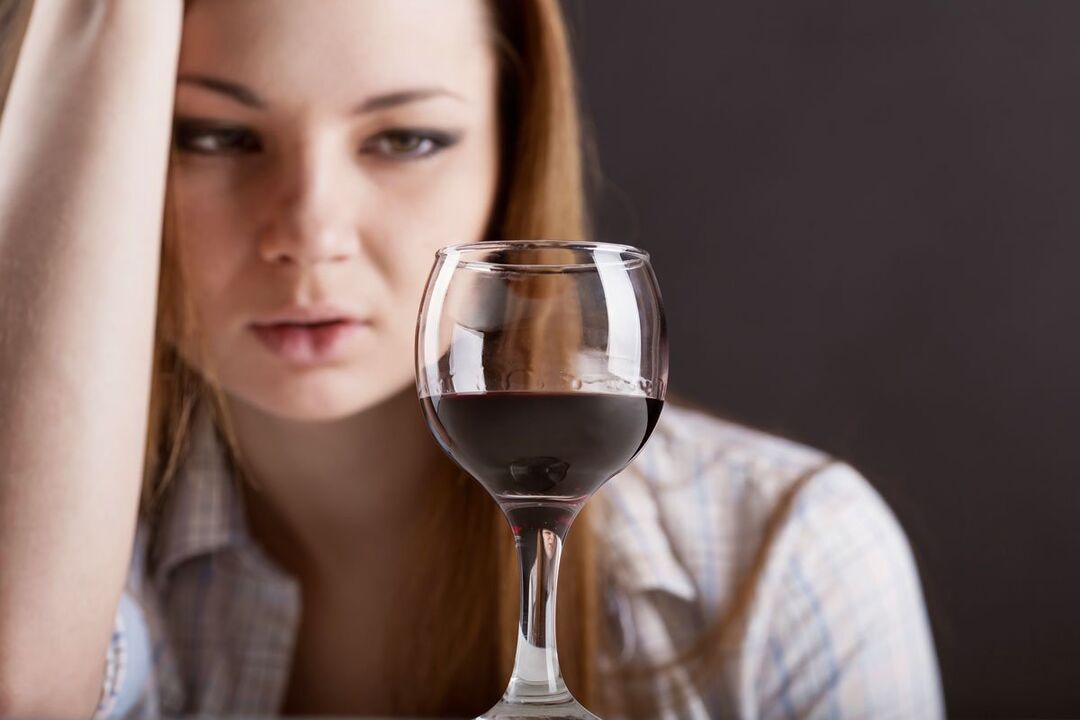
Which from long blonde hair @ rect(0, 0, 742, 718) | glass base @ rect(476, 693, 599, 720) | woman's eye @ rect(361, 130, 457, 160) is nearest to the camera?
glass base @ rect(476, 693, 599, 720)

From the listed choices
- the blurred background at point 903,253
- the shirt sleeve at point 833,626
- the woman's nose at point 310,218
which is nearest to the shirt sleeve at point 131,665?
the woman's nose at point 310,218

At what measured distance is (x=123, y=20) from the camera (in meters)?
1.14

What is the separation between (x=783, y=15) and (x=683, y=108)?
0.86 feet

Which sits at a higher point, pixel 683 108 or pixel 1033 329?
pixel 683 108

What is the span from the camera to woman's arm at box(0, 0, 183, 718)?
0.98 meters

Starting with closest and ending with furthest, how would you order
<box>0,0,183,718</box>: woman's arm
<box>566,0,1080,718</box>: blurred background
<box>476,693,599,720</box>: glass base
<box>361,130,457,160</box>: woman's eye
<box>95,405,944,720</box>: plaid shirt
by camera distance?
<box>476,693,599,720</box>: glass base → <box>0,0,183,718</box>: woman's arm → <box>361,130,457,160</box>: woman's eye → <box>95,405,944,720</box>: plaid shirt → <box>566,0,1080,718</box>: blurred background

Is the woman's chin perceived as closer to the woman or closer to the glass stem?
the woman

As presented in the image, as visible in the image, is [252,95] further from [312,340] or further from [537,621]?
[537,621]

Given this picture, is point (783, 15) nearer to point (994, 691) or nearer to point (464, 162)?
point (464, 162)

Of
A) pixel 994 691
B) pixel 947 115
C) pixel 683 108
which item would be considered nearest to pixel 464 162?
pixel 683 108

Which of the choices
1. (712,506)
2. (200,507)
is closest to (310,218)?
(200,507)

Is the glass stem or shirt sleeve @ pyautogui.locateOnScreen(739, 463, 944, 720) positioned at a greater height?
the glass stem

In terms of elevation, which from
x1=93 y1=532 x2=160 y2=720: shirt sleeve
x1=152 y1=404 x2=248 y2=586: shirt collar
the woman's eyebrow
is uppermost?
the woman's eyebrow

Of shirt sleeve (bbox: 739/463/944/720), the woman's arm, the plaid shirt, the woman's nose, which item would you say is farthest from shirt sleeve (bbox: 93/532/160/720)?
shirt sleeve (bbox: 739/463/944/720)
